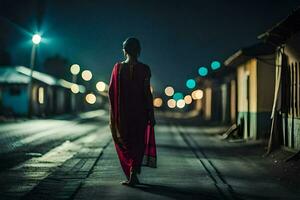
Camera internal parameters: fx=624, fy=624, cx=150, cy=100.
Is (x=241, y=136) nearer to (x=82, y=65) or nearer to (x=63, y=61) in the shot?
(x=63, y=61)

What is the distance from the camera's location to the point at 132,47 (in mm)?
10172

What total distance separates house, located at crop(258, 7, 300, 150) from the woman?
691 centimetres

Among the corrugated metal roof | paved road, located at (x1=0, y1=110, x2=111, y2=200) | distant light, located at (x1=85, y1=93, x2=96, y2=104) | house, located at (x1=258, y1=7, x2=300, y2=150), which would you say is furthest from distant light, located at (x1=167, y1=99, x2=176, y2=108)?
house, located at (x1=258, y1=7, x2=300, y2=150)

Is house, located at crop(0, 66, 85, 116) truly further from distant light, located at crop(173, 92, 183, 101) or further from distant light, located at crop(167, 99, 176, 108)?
distant light, located at crop(173, 92, 183, 101)

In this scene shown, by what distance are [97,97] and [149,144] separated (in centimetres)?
13364

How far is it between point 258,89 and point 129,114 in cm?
1512

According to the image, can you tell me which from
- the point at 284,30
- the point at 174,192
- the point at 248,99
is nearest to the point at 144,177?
the point at 174,192

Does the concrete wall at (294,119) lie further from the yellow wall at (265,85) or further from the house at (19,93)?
the house at (19,93)

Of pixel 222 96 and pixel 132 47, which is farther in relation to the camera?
pixel 222 96

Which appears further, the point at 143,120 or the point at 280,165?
the point at 280,165

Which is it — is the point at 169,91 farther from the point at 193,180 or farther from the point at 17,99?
the point at 193,180

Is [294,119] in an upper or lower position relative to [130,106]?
lower

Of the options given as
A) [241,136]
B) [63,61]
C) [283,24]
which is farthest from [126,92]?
[63,61]

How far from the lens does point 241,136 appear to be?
26.9 m
